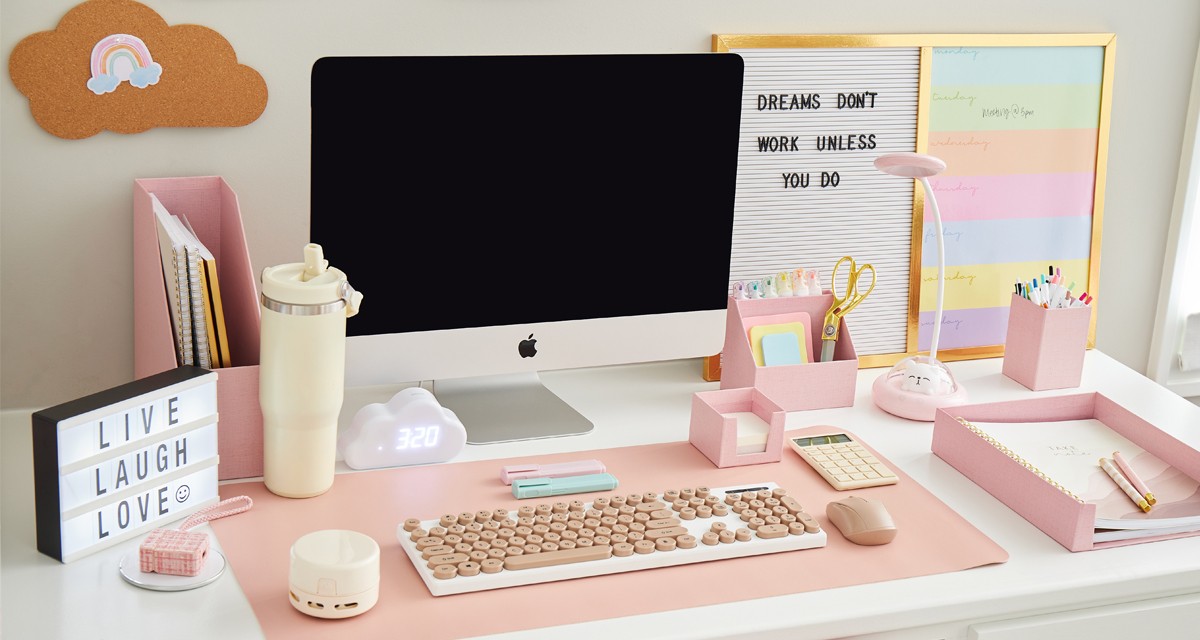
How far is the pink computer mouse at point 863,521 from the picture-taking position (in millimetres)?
1286

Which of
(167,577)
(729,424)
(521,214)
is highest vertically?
(521,214)

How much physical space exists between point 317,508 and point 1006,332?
1.16 m

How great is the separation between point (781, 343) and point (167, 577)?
90cm

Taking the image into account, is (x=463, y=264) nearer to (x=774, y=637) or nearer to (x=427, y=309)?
(x=427, y=309)

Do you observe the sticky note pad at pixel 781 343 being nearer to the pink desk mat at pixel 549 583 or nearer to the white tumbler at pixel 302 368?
the pink desk mat at pixel 549 583

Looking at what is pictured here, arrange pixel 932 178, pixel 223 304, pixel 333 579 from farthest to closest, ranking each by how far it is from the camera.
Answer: pixel 932 178 → pixel 223 304 → pixel 333 579

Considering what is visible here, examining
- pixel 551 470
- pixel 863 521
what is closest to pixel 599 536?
pixel 551 470

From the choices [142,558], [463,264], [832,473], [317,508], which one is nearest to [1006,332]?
[832,473]

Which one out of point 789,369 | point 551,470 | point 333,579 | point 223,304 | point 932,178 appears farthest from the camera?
point 932,178

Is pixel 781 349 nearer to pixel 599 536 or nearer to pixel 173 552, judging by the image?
pixel 599 536

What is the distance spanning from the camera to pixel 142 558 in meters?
1.17

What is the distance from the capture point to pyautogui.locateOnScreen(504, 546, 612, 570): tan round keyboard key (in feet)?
3.91

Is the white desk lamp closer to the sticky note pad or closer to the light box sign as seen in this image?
the sticky note pad

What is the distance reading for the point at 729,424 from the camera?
57.4 inches
